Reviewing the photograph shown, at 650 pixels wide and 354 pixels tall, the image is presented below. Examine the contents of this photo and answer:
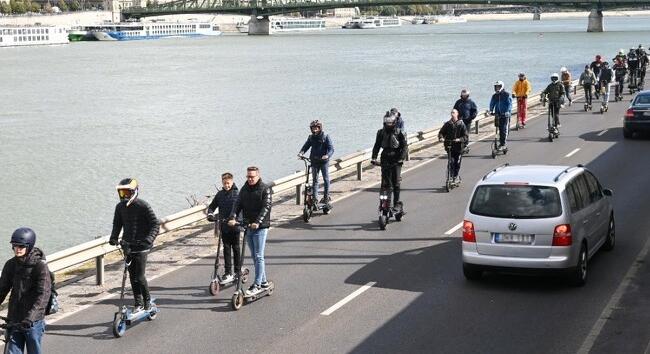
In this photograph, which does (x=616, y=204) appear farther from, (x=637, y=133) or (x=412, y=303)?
(x=637, y=133)

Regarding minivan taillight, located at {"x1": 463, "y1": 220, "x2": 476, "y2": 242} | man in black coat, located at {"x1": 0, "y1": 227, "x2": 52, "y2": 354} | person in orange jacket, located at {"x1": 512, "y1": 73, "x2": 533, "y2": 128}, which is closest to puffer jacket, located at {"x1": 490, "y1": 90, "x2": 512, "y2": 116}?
person in orange jacket, located at {"x1": 512, "y1": 73, "x2": 533, "y2": 128}

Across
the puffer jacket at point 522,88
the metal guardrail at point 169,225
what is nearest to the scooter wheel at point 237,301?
the metal guardrail at point 169,225

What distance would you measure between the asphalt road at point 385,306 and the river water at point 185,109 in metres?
9.60

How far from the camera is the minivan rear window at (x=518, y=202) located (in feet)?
39.4

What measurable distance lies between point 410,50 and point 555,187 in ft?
390

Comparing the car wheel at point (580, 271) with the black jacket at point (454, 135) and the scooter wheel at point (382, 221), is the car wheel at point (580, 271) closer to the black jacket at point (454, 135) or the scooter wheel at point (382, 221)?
the scooter wheel at point (382, 221)

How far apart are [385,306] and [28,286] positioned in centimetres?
468

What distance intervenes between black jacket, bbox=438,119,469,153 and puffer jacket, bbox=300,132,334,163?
10.2 feet

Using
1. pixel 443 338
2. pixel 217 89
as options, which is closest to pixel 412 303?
pixel 443 338

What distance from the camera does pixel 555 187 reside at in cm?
1214

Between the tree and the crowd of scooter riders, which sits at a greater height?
the tree

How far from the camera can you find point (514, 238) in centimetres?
1200

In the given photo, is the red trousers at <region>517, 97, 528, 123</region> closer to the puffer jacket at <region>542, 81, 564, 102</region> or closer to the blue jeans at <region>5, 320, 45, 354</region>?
the puffer jacket at <region>542, 81, 564, 102</region>

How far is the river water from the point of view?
3039 cm
